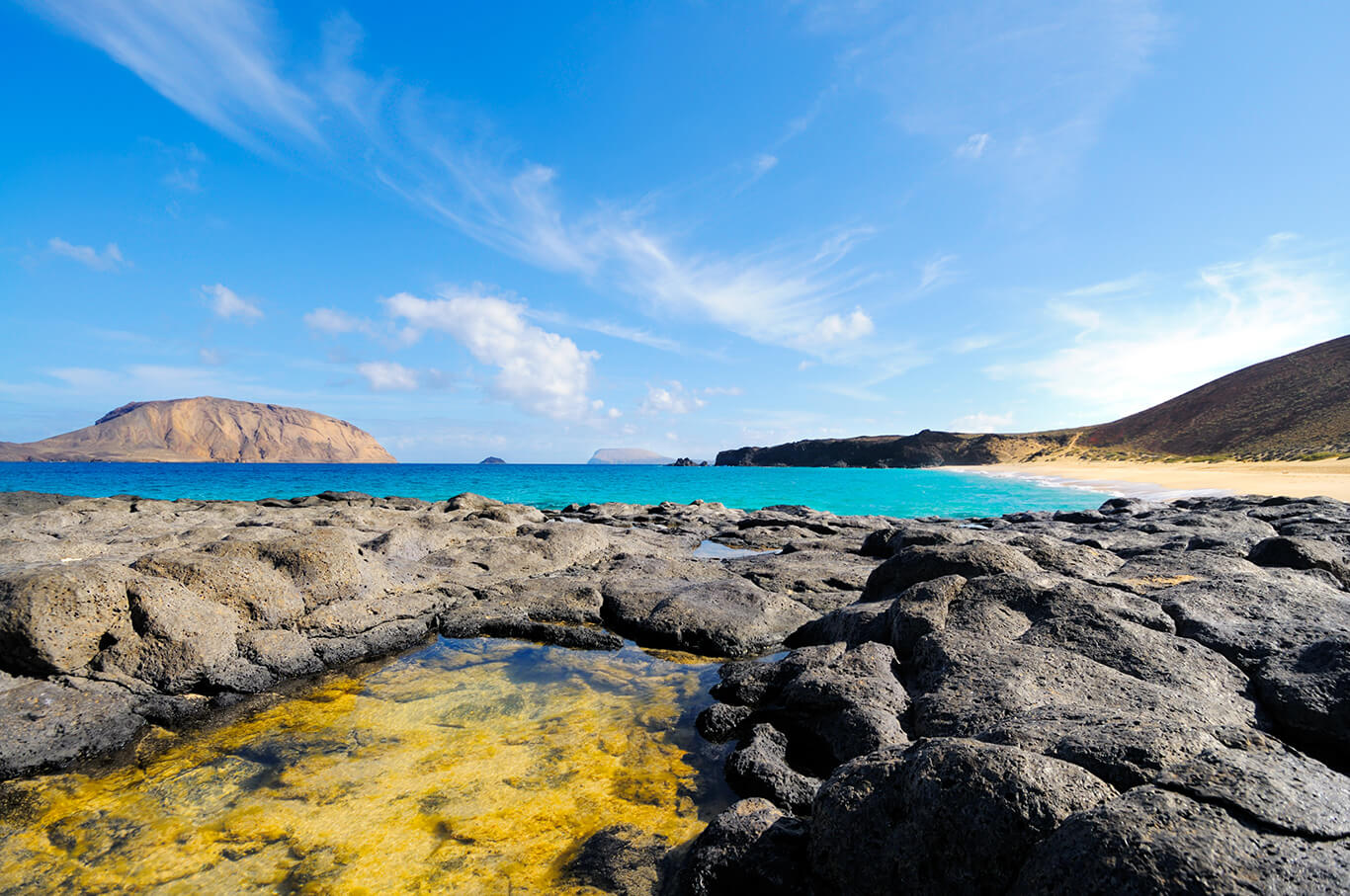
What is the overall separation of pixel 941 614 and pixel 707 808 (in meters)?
3.26

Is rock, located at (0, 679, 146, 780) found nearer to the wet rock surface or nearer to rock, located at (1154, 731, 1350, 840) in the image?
the wet rock surface

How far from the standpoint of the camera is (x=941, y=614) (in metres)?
6.38

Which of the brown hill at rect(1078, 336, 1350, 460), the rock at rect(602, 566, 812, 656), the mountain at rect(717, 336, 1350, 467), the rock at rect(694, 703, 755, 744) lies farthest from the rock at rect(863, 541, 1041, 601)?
the brown hill at rect(1078, 336, 1350, 460)

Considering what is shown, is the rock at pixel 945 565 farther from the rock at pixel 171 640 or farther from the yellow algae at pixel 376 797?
the rock at pixel 171 640

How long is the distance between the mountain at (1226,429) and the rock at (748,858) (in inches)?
2646

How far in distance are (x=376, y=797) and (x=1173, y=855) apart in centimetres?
502

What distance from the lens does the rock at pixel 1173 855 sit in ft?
6.98

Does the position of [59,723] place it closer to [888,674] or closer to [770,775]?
[770,775]

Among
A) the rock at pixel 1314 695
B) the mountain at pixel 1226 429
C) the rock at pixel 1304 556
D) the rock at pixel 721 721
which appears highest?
the mountain at pixel 1226 429

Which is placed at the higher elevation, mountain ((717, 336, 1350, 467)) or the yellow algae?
mountain ((717, 336, 1350, 467))

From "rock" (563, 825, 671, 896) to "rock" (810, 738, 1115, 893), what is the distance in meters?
1.20

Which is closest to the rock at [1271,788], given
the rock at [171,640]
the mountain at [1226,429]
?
the rock at [171,640]

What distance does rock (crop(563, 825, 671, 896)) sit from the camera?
379cm

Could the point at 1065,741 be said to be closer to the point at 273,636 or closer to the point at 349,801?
the point at 349,801
